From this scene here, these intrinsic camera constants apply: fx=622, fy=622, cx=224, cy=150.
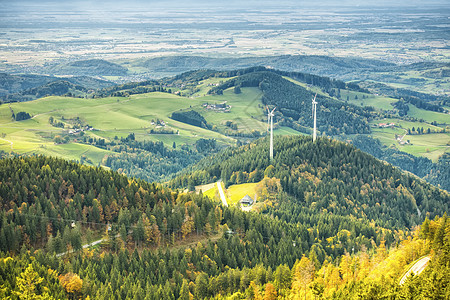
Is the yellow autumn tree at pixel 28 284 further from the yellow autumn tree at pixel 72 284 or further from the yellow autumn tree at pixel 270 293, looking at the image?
the yellow autumn tree at pixel 270 293

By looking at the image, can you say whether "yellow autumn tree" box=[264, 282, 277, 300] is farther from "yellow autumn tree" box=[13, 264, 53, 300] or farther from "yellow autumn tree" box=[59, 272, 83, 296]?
"yellow autumn tree" box=[13, 264, 53, 300]

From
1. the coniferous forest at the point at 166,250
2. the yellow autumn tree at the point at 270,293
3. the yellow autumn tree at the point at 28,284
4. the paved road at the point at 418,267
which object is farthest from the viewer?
the yellow autumn tree at the point at 270,293

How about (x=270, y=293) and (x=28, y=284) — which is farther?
(x=270, y=293)

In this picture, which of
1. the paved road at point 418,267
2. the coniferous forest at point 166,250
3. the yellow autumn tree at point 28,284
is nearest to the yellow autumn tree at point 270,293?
the coniferous forest at point 166,250

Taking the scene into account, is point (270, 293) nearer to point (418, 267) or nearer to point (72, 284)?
point (418, 267)

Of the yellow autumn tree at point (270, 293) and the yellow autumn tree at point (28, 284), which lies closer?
the yellow autumn tree at point (28, 284)

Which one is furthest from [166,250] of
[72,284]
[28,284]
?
[28,284]

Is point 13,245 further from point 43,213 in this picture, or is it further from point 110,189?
point 110,189

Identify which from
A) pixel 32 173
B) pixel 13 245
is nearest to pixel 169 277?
pixel 13 245

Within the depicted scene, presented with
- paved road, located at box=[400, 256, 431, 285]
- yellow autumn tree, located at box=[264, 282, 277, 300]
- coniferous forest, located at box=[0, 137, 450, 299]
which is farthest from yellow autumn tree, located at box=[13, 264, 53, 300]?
paved road, located at box=[400, 256, 431, 285]

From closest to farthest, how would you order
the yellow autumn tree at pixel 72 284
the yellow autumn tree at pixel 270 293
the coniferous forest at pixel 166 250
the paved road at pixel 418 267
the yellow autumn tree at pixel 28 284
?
the paved road at pixel 418 267
the yellow autumn tree at pixel 28 284
the coniferous forest at pixel 166 250
the yellow autumn tree at pixel 270 293
the yellow autumn tree at pixel 72 284

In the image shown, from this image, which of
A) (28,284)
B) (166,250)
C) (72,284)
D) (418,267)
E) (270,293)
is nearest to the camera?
(418,267)
